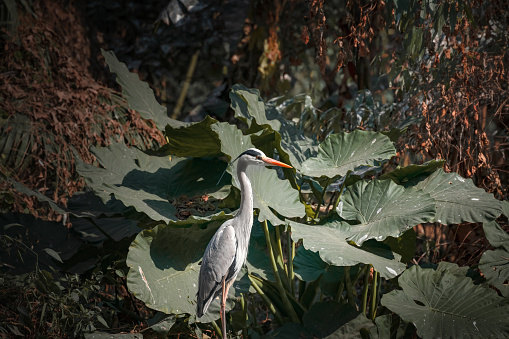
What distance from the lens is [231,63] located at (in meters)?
5.52

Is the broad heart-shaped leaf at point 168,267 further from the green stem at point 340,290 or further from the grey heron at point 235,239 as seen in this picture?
the green stem at point 340,290

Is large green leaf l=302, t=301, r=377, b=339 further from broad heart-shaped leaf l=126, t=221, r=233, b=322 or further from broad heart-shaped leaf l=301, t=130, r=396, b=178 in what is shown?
broad heart-shaped leaf l=301, t=130, r=396, b=178

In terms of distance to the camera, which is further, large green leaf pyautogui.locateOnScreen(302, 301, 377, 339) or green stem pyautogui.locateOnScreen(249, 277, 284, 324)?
green stem pyautogui.locateOnScreen(249, 277, 284, 324)

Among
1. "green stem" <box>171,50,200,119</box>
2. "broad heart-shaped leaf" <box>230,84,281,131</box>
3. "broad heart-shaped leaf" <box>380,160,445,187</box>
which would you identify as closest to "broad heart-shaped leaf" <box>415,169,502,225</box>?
"broad heart-shaped leaf" <box>380,160,445,187</box>

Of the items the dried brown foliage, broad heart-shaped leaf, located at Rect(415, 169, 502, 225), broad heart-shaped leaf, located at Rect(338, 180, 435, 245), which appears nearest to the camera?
broad heart-shaped leaf, located at Rect(338, 180, 435, 245)

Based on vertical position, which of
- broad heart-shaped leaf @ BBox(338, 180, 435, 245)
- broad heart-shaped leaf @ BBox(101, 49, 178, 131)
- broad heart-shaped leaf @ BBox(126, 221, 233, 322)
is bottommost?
broad heart-shaped leaf @ BBox(338, 180, 435, 245)

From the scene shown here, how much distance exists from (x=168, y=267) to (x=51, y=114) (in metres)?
1.53

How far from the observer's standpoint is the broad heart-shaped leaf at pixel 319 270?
2867mm

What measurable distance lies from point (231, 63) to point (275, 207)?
3.04 meters

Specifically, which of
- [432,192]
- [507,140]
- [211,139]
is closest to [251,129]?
[211,139]

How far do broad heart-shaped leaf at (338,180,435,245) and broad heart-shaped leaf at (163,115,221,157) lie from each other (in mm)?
767

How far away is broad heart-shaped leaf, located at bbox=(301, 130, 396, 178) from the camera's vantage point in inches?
115

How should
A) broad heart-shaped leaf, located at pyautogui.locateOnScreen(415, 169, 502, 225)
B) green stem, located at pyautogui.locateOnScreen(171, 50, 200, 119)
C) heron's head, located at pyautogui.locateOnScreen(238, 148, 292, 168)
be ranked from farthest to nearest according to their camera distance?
green stem, located at pyautogui.locateOnScreen(171, 50, 200, 119), broad heart-shaped leaf, located at pyautogui.locateOnScreen(415, 169, 502, 225), heron's head, located at pyautogui.locateOnScreen(238, 148, 292, 168)

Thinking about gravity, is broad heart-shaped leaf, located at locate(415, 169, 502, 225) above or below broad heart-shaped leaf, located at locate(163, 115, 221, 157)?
below
